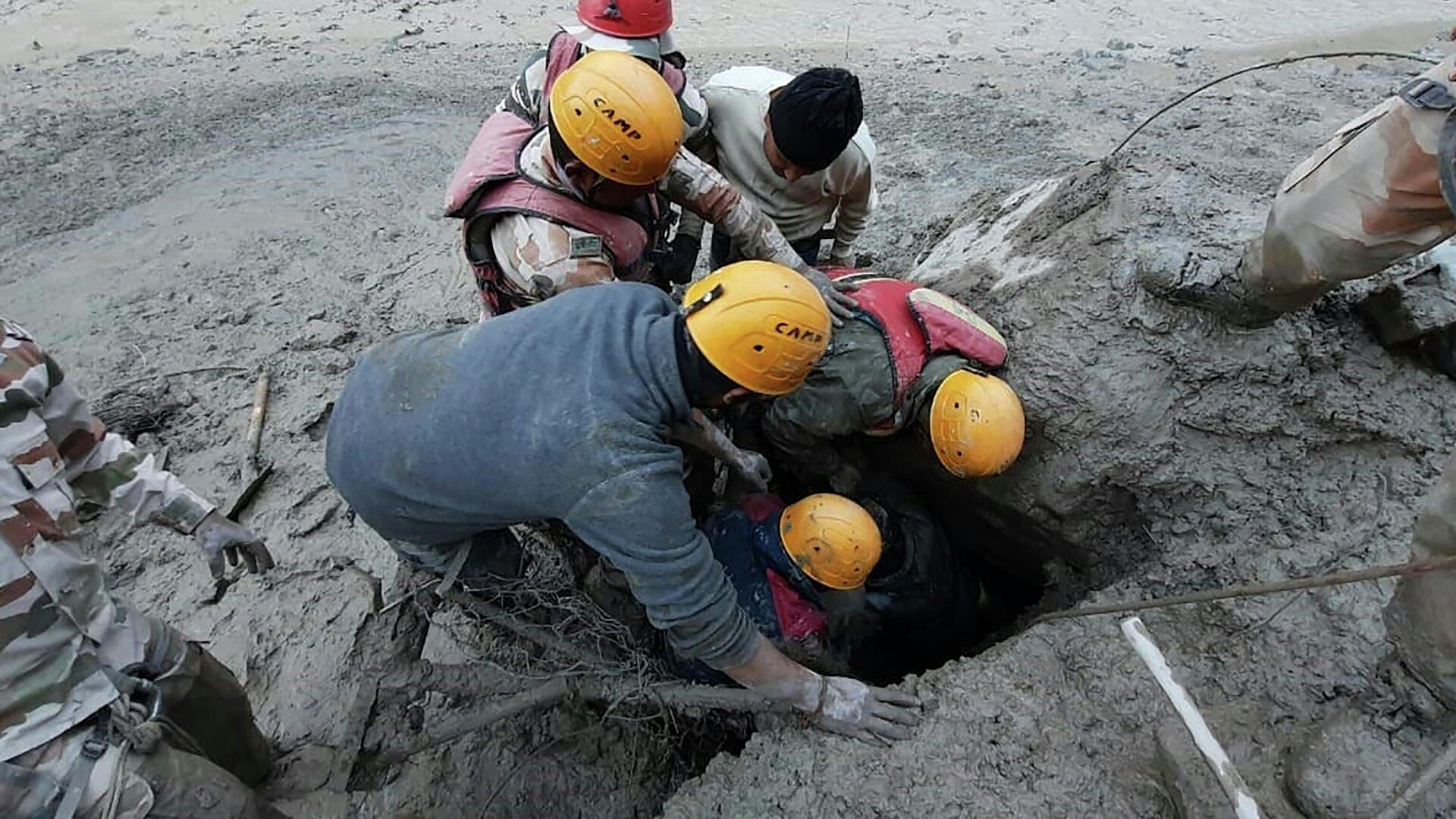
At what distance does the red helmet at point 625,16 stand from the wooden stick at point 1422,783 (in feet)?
9.44

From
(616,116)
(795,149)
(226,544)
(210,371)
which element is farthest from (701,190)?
(210,371)

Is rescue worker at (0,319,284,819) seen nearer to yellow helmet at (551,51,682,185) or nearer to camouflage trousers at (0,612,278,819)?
camouflage trousers at (0,612,278,819)

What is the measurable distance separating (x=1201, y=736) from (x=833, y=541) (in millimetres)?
1038

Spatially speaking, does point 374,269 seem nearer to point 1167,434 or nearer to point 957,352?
point 957,352

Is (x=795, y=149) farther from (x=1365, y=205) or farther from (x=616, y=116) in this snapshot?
(x=1365, y=205)

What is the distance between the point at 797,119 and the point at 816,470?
3.89 feet

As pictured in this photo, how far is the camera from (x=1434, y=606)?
1.58 metres

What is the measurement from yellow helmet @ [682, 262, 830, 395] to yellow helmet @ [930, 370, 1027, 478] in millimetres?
725

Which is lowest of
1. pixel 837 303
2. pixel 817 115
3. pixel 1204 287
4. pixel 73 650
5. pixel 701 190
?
pixel 73 650

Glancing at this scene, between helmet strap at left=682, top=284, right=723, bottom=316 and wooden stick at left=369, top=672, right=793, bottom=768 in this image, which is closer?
helmet strap at left=682, top=284, right=723, bottom=316

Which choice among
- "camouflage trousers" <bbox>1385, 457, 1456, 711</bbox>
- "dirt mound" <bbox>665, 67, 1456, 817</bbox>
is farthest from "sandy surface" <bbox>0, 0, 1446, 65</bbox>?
"camouflage trousers" <bbox>1385, 457, 1456, 711</bbox>

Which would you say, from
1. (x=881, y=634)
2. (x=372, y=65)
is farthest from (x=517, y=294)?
(x=372, y=65)

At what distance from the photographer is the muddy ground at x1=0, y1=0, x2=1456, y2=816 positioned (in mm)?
2092

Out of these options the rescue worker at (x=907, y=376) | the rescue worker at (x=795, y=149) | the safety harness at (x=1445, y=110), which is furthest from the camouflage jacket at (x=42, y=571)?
the safety harness at (x=1445, y=110)
